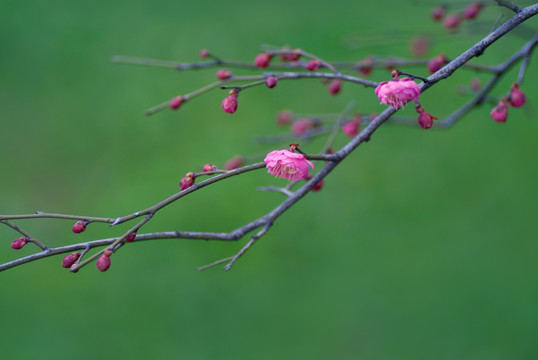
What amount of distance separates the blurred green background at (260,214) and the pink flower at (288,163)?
3.29 ft

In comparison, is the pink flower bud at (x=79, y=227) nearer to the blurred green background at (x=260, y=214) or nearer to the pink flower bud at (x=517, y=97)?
the pink flower bud at (x=517, y=97)

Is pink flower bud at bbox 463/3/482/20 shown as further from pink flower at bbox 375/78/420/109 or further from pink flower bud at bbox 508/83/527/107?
pink flower at bbox 375/78/420/109

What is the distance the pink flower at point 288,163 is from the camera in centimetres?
90

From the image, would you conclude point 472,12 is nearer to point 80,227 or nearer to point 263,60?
point 263,60

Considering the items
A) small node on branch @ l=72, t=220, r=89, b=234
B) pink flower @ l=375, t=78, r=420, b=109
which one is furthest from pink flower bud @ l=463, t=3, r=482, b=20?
small node on branch @ l=72, t=220, r=89, b=234

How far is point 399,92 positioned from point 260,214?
6.81 ft

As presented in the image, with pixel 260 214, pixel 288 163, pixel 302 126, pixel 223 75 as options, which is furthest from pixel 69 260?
pixel 260 214

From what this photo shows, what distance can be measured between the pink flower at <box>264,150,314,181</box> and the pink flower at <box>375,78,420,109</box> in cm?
16

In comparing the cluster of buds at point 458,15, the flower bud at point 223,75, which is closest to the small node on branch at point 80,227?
the flower bud at point 223,75

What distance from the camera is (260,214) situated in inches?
114

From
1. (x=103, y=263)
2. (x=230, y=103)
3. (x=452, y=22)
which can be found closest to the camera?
(x=103, y=263)

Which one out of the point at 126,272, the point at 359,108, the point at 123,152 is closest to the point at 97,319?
the point at 126,272

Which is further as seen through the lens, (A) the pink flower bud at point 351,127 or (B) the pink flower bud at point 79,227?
(A) the pink flower bud at point 351,127

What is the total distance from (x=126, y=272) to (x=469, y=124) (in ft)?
6.61
